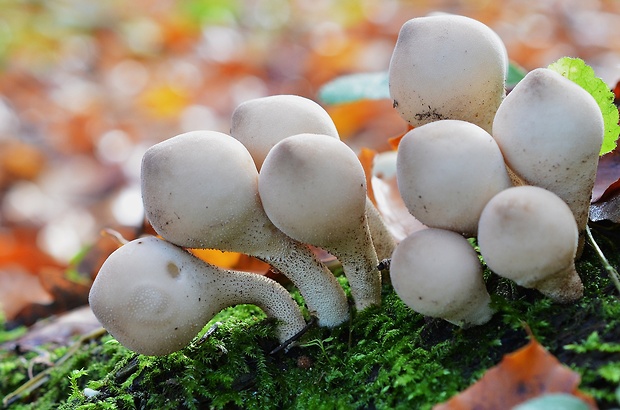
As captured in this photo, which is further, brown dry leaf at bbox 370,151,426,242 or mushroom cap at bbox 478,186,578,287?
brown dry leaf at bbox 370,151,426,242

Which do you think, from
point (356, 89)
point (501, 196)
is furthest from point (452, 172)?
point (356, 89)

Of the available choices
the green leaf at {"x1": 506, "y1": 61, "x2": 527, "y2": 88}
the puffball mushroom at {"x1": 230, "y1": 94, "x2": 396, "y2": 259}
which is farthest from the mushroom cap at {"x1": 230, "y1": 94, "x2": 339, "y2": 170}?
the green leaf at {"x1": 506, "y1": 61, "x2": 527, "y2": 88}

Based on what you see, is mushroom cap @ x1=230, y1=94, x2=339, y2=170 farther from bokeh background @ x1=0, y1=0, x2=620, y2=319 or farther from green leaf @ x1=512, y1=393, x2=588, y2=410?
bokeh background @ x1=0, y1=0, x2=620, y2=319

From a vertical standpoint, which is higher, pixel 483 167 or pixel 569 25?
pixel 483 167

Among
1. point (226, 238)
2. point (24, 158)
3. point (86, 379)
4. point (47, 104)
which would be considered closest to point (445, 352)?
point (226, 238)

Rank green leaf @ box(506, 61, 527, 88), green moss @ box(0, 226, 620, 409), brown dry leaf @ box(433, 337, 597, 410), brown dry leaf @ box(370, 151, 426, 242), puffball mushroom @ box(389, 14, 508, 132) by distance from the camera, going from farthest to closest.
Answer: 1. green leaf @ box(506, 61, 527, 88)
2. brown dry leaf @ box(370, 151, 426, 242)
3. puffball mushroom @ box(389, 14, 508, 132)
4. green moss @ box(0, 226, 620, 409)
5. brown dry leaf @ box(433, 337, 597, 410)

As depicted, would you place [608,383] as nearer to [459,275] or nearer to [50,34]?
[459,275]

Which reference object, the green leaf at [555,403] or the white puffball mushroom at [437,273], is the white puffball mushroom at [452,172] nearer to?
the white puffball mushroom at [437,273]
